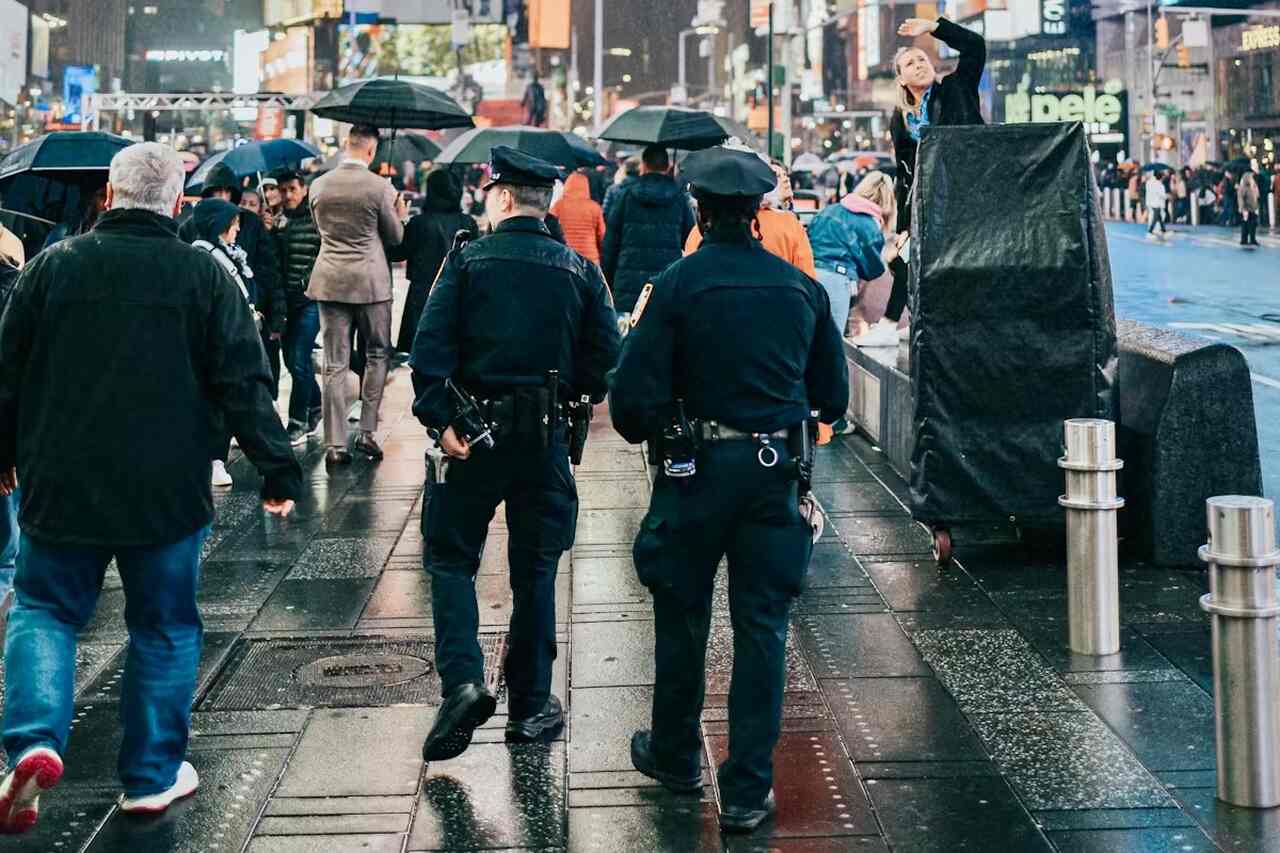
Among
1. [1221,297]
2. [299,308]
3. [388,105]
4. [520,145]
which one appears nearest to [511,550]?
[299,308]

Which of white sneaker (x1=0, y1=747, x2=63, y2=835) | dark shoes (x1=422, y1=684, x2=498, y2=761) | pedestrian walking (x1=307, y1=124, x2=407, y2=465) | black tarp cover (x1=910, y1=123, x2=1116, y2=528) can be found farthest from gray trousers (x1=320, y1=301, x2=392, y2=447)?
white sneaker (x1=0, y1=747, x2=63, y2=835)

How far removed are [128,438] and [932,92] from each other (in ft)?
17.6

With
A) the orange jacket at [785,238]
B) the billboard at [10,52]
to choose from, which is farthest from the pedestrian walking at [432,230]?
the orange jacket at [785,238]

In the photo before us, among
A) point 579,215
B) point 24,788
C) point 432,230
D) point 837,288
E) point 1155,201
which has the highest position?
point 1155,201

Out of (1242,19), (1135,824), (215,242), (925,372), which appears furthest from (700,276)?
(1242,19)

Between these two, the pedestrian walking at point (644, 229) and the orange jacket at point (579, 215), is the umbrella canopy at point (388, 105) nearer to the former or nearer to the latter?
the orange jacket at point (579, 215)

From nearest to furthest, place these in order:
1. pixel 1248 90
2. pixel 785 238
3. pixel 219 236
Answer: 1. pixel 785 238
2. pixel 219 236
3. pixel 1248 90

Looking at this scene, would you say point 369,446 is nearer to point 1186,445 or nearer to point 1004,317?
point 1004,317

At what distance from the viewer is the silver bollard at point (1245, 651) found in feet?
16.4

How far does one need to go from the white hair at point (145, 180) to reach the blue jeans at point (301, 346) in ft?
25.5

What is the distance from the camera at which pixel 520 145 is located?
14.6m

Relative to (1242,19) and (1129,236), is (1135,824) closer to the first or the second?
(1129,236)

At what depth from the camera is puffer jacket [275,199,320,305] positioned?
42.3 feet

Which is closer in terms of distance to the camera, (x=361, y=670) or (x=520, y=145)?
(x=361, y=670)
